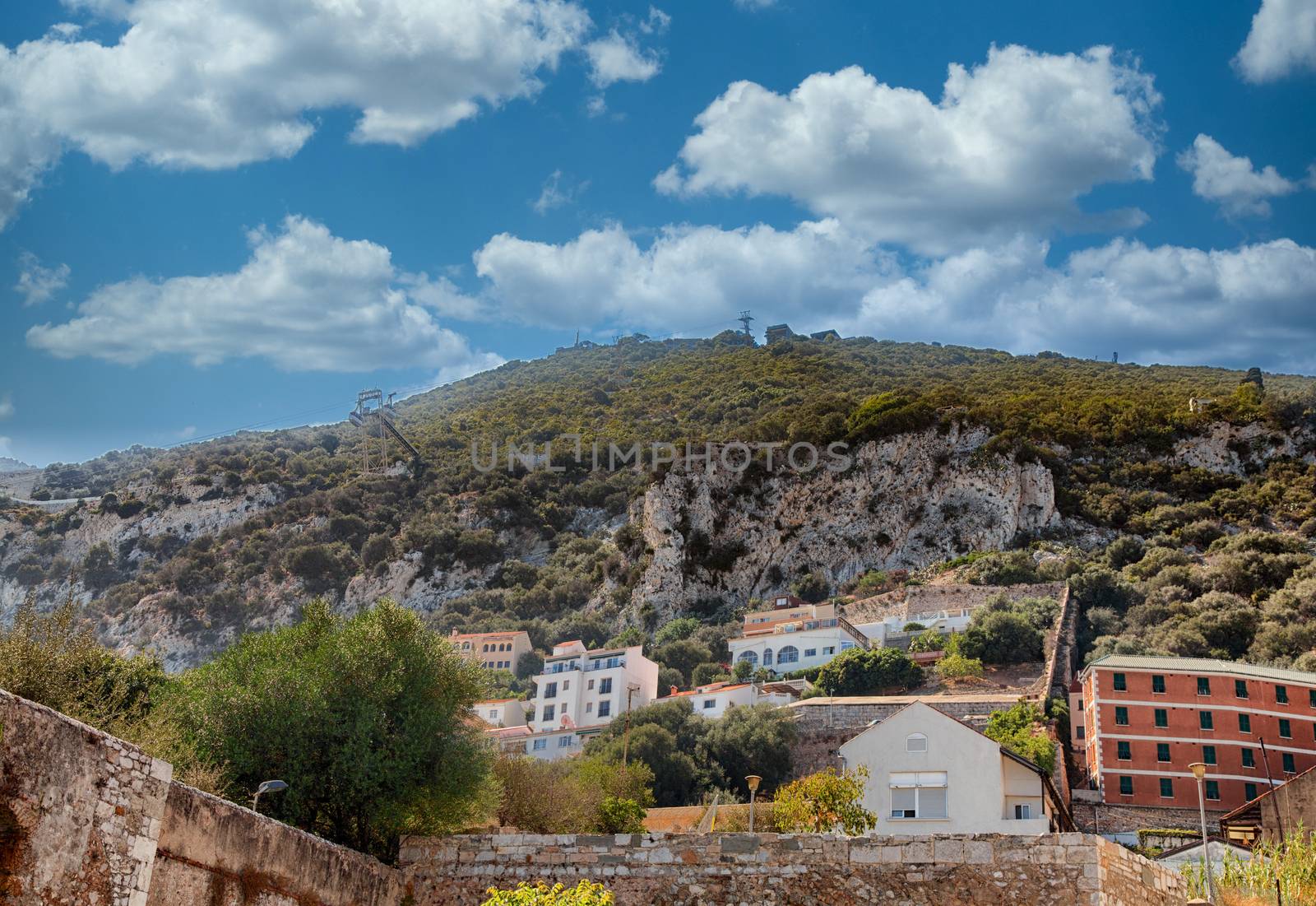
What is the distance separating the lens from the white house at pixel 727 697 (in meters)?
58.6

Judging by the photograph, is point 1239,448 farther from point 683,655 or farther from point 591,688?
point 591,688

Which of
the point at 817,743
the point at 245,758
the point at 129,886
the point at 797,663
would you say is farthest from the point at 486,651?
the point at 129,886

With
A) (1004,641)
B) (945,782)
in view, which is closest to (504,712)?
(1004,641)

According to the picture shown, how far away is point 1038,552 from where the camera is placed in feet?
263

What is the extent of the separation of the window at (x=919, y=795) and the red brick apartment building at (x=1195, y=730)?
20360 mm

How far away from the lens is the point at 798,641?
72.2 meters

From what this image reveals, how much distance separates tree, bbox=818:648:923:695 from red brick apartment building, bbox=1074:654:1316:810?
53.9 ft

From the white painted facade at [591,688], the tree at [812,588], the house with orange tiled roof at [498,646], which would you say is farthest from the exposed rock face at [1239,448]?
the house with orange tiled roof at [498,646]

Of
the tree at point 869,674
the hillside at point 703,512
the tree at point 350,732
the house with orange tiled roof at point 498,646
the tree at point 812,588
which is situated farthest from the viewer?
the tree at point 812,588

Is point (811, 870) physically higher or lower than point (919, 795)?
higher

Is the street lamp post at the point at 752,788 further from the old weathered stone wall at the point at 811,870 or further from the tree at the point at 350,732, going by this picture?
the tree at the point at 350,732

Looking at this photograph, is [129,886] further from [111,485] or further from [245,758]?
[111,485]

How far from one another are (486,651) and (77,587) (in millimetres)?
43493

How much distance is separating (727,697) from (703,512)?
3346cm
